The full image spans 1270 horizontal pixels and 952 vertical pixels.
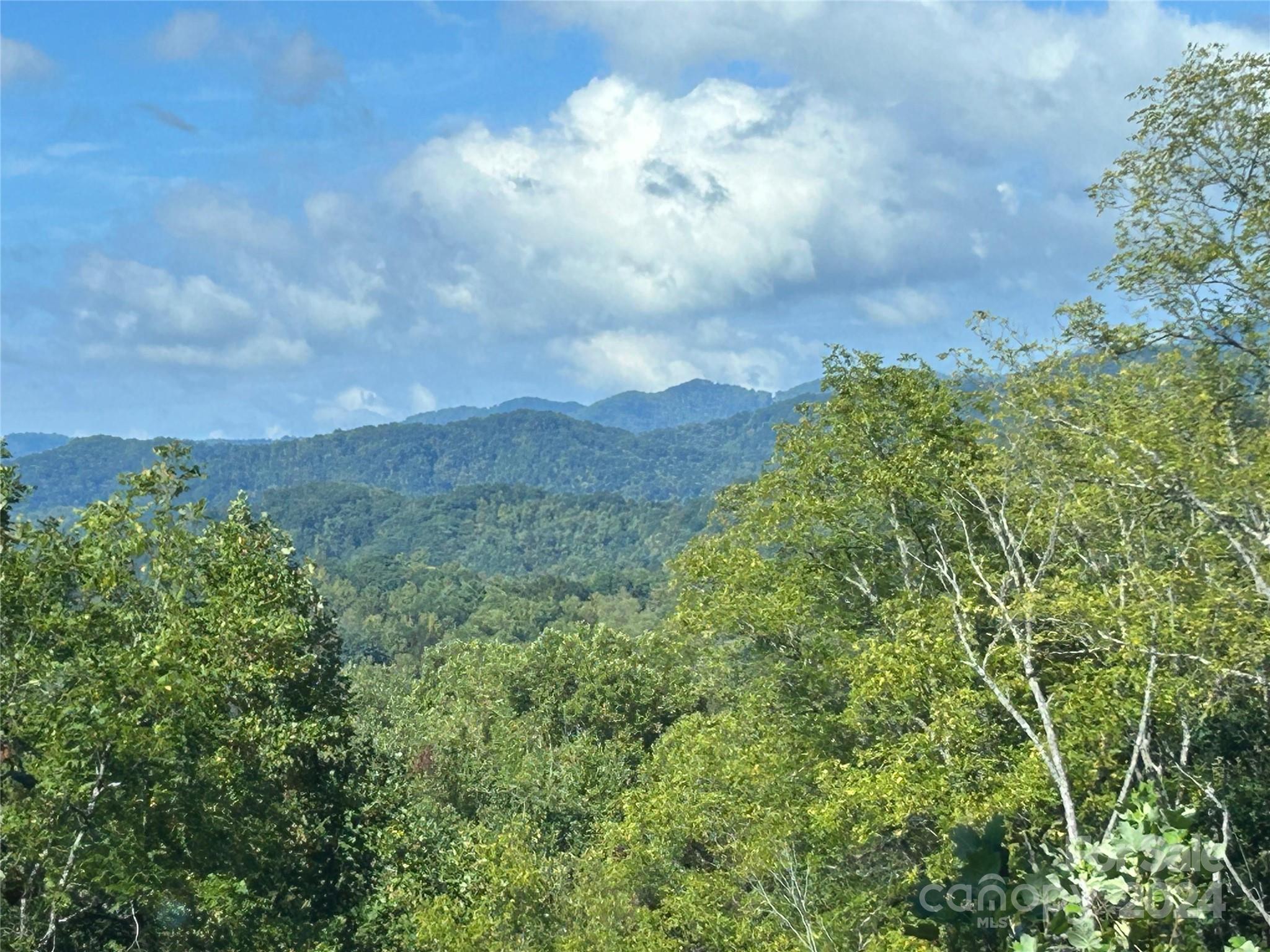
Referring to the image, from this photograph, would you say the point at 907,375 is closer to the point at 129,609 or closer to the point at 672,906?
the point at 672,906

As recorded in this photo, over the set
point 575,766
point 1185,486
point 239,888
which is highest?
point 1185,486

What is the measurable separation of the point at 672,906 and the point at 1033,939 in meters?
17.2

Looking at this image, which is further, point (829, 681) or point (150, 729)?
point (829, 681)

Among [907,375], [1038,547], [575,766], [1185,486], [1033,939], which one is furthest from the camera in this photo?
[575,766]

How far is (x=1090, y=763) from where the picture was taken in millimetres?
15266

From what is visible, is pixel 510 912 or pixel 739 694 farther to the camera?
pixel 739 694

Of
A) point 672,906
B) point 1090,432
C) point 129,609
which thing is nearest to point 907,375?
point 1090,432

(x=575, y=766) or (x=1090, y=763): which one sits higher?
(x=1090, y=763)

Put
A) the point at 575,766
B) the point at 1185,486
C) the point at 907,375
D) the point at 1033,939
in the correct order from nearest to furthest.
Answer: the point at 1033,939 → the point at 1185,486 → the point at 907,375 → the point at 575,766

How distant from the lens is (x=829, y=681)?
20.9 meters

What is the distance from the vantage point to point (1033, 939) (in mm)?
4590

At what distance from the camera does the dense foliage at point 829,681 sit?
13.7m

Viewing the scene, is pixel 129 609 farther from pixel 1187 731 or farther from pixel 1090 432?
pixel 1187 731

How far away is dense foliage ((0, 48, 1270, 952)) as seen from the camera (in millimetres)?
13695
